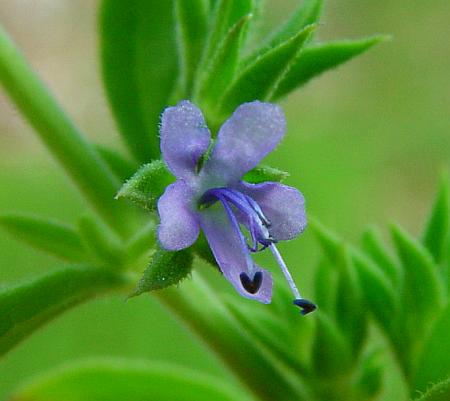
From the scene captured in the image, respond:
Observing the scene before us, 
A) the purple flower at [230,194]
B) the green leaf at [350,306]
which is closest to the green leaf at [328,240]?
the green leaf at [350,306]

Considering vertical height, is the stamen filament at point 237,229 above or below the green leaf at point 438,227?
above

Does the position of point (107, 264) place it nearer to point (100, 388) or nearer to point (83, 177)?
point (83, 177)

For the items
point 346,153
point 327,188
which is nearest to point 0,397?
point 327,188

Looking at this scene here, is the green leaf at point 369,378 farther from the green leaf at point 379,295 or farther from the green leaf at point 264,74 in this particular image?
the green leaf at point 264,74

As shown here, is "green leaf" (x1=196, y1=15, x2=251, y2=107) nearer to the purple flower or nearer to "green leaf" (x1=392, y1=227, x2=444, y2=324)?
the purple flower

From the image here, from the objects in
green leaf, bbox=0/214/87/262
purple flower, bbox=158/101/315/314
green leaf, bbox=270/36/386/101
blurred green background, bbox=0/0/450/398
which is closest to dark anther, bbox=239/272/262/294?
purple flower, bbox=158/101/315/314
